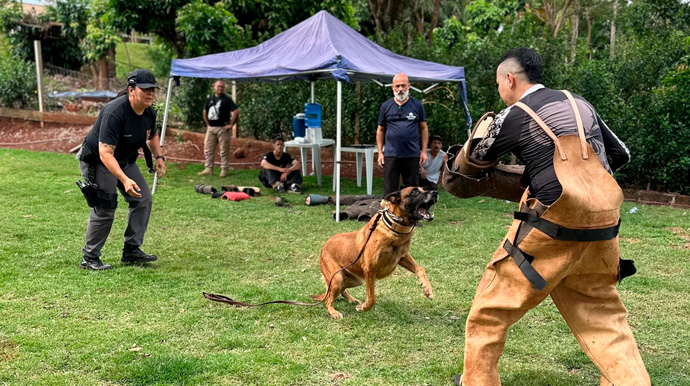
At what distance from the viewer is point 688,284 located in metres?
5.93

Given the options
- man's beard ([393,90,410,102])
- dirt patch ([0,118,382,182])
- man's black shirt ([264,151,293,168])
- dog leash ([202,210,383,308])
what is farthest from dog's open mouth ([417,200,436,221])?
dirt patch ([0,118,382,182])

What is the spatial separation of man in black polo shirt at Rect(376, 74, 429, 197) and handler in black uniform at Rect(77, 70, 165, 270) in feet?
11.0

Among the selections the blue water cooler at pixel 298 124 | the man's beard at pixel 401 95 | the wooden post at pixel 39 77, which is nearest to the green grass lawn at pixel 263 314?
the man's beard at pixel 401 95

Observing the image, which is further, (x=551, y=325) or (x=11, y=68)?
(x=11, y=68)

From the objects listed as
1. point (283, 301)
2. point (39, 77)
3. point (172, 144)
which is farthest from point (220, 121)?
point (283, 301)

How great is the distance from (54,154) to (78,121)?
296 cm

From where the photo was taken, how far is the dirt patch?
15086 mm

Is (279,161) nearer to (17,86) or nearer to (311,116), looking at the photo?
(311,116)

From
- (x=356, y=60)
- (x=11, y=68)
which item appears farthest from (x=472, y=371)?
(x=11, y=68)

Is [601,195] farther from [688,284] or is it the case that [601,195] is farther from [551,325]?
[688,284]

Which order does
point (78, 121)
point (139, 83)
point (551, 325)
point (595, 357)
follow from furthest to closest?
point (78, 121), point (139, 83), point (551, 325), point (595, 357)

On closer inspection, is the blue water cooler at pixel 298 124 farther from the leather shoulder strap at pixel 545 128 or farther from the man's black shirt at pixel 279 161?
the leather shoulder strap at pixel 545 128

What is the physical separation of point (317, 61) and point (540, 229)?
7.12 meters

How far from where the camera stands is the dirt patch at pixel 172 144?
1509 cm
